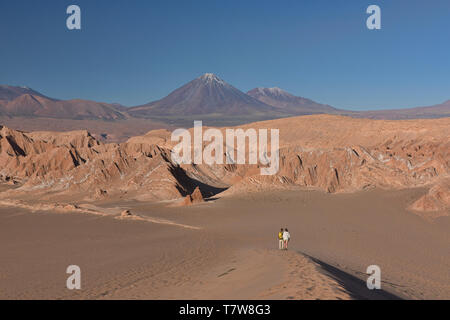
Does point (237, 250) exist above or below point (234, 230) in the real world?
above

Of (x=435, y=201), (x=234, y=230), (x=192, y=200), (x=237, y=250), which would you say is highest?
(x=435, y=201)

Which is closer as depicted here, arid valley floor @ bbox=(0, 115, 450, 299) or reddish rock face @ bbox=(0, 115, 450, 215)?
arid valley floor @ bbox=(0, 115, 450, 299)

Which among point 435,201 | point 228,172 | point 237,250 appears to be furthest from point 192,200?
point 228,172

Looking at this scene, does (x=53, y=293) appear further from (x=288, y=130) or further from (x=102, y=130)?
(x=102, y=130)

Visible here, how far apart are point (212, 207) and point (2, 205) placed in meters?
20.2

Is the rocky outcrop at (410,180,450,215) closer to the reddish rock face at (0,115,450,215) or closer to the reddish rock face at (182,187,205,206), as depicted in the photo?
the reddish rock face at (0,115,450,215)

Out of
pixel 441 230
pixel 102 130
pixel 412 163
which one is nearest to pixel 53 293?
pixel 441 230

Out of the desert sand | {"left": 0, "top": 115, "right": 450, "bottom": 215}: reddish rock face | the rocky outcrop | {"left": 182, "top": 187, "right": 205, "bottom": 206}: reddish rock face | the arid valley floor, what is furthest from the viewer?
{"left": 0, "top": 115, "right": 450, "bottom": 215}: reddish rock face

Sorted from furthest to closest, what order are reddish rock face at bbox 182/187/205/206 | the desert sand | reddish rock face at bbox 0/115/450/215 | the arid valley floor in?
1. reddish rock face at bbox 0/115/450/215
2. reddish rock face at bbox 182/187/205/206
3. the arid valley floor
4. the desert sand

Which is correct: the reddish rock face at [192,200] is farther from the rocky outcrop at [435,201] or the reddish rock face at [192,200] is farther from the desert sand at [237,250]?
the rocky outcrop at [435,201]

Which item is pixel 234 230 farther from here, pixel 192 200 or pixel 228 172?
pixel 228 172

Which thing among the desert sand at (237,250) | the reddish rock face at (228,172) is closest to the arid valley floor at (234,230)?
the desert sand at (237,250)

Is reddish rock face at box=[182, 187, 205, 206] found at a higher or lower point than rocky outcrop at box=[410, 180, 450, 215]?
lower

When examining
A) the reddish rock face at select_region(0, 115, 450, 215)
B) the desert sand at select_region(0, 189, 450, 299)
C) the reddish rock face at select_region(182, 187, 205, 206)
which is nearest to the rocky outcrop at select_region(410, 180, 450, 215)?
the reddish rock face at select_region(0, 115, 450, 215)
